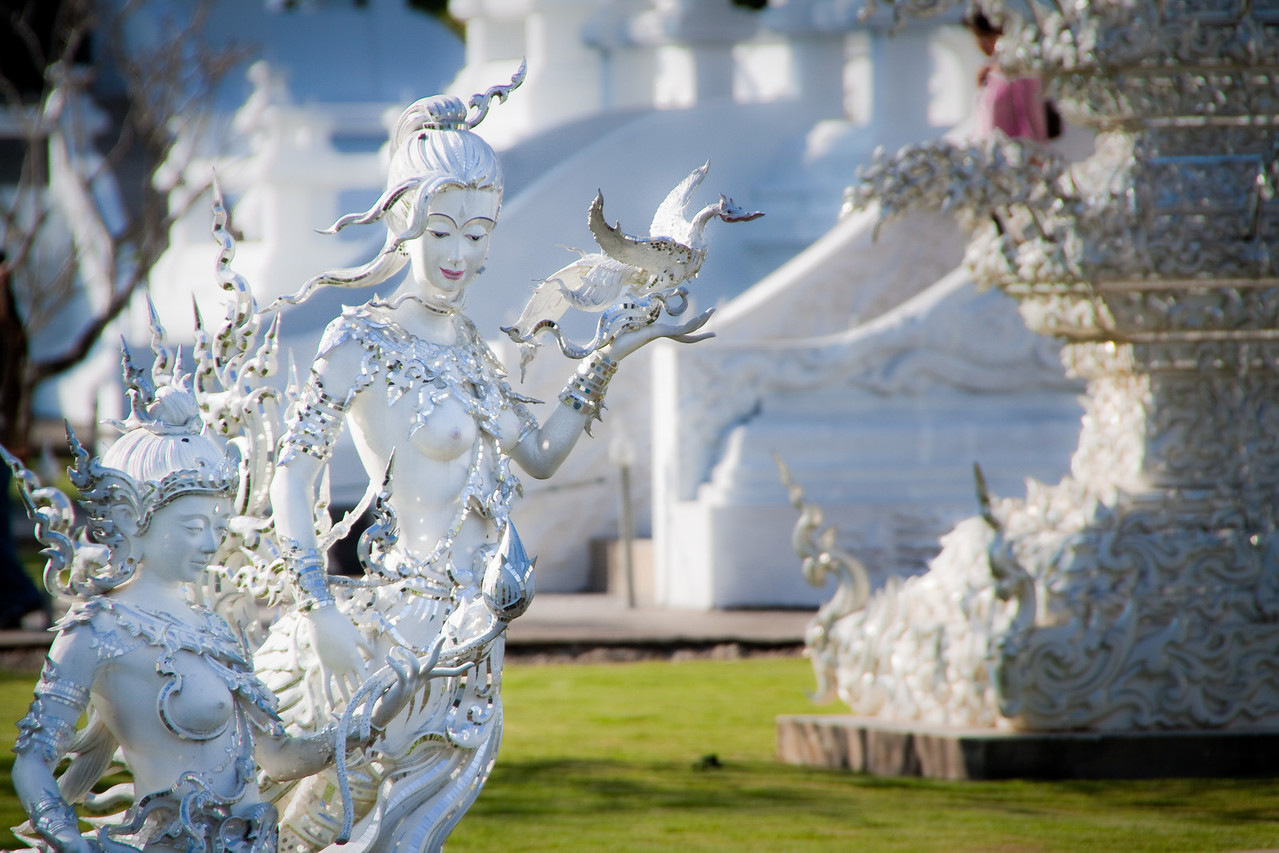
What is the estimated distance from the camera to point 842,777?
7.30 m

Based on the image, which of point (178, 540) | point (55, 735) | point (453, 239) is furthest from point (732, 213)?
point (55, 735)

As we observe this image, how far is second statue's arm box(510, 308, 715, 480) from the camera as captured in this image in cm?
471

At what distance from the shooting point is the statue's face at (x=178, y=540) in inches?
155

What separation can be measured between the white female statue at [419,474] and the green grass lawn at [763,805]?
73.7 inches

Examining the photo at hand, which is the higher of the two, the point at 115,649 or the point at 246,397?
the point at 246,397

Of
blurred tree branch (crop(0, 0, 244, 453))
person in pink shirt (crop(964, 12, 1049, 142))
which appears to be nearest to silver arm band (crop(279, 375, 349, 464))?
person in pink shirt (crop(964, 12, 1049, 142))

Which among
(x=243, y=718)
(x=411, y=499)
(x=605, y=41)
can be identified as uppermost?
(x=605, y=41)

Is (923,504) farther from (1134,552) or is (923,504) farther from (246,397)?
(246,397)

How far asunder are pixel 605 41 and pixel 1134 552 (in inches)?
385

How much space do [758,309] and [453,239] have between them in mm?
7878

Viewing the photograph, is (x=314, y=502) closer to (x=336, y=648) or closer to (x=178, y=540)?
(x=336, y=648)

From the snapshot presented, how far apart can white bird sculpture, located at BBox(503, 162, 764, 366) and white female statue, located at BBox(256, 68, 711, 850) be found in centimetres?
9

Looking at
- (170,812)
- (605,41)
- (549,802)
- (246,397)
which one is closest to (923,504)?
(549,802)

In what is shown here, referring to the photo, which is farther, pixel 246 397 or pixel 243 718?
pixel 246 397
